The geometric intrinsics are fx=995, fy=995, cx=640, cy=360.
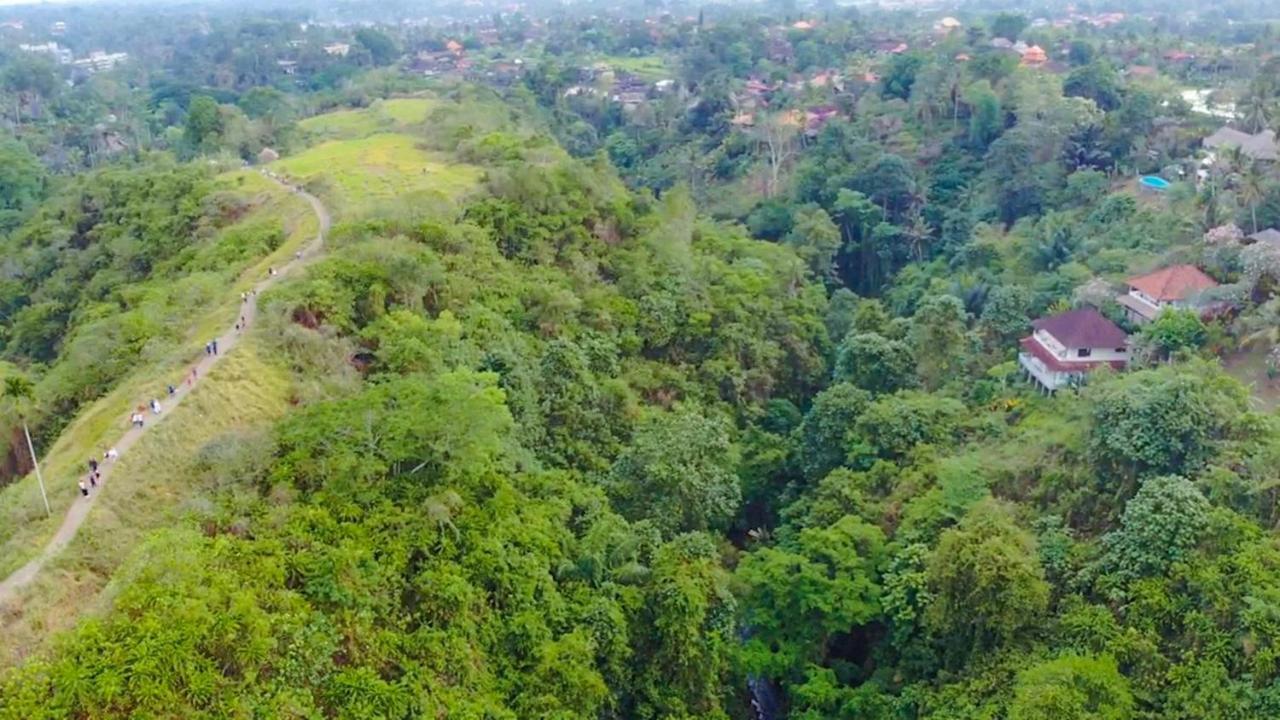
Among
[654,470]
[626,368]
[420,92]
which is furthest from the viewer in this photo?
[420,92]

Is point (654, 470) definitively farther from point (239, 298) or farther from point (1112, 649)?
point (239, 298)

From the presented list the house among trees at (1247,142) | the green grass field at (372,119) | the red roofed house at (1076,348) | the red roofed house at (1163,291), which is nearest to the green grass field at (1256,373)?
the red roofed house at (1163,291)

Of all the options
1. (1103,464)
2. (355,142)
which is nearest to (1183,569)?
(1103,464)

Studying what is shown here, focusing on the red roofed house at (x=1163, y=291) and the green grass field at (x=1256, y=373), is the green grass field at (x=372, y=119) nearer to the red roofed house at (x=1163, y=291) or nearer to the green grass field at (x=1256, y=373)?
the red roofed house at (x=1163, y=291)

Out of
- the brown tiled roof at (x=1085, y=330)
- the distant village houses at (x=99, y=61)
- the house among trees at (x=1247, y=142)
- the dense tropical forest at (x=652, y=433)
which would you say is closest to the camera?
the dense tropical forest at (x=652, y=433)

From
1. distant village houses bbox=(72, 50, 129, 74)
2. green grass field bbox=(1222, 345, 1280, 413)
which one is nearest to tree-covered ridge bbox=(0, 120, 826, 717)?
green grass field bbox=(1222, 345, 1280, 413)

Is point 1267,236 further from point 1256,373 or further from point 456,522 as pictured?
point 456,522

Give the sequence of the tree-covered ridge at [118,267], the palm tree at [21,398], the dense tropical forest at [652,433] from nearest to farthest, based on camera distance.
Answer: the dense tropical forest at [652,433]
the palm tree at [21,398]
the tree-covered ridge at [118,267]
